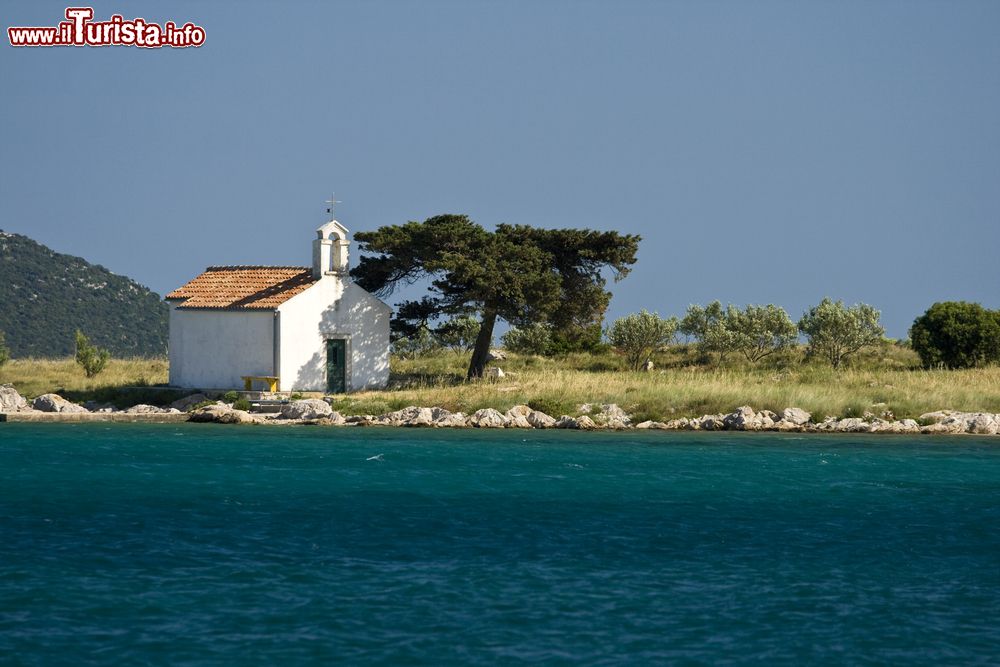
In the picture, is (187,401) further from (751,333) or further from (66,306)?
(66,306)

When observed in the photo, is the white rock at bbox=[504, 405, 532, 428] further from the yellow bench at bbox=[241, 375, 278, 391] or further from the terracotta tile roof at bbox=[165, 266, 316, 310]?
the terracotta tile roof at bbox=[165, 266, 316, 310]

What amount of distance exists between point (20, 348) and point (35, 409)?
55295 millimetres

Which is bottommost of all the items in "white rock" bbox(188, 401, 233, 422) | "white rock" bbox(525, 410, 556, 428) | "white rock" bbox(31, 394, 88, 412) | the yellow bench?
"white rock" bbox(525, 410, 556, 428)

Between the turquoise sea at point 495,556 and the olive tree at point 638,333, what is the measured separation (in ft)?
79.1

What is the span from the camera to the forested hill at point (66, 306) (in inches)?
3866

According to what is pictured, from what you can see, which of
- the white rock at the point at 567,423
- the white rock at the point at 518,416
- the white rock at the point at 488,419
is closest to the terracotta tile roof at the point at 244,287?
the white rock at the point at 488,419

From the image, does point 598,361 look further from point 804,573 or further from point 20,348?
point 20,348

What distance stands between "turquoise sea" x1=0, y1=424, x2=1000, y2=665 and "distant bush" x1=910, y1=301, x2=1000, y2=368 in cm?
2094

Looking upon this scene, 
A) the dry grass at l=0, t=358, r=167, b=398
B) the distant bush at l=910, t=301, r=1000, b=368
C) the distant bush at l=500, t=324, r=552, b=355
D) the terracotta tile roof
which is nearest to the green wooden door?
the terracotta tile roof

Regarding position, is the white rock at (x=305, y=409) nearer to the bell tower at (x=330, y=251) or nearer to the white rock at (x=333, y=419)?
the white rock at (x=333, y=419)

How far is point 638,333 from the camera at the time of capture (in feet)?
191

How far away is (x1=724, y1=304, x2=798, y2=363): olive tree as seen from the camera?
2281 inches

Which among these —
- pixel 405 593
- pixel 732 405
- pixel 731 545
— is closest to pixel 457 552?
pixel 405 593

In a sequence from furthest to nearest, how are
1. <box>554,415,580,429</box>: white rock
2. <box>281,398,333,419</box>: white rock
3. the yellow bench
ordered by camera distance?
the yellow bench, <box>281,398,333,419</box>: white rock, <box>554,415,580,429</box>: white rock
